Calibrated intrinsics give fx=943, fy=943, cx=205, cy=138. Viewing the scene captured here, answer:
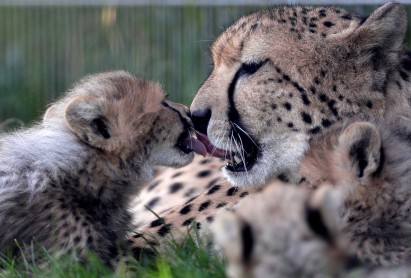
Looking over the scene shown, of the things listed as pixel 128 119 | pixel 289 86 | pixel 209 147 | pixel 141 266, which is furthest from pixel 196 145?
pixel 141 266

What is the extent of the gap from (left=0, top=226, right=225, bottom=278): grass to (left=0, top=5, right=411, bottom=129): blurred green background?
3.01 m

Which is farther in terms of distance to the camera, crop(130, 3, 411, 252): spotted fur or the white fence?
the white fence

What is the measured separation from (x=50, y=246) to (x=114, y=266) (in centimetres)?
20

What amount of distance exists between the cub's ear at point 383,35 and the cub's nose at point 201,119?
53 centimetres

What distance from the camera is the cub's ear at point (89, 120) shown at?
2.96 metres

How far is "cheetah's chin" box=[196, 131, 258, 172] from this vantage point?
10.1 feet

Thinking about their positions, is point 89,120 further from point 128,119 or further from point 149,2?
point 149,2

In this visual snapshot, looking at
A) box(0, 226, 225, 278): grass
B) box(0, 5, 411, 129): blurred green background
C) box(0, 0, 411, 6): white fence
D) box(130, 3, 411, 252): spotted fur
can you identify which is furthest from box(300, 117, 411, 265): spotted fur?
box(0, 5, 411, 129): blurred green background

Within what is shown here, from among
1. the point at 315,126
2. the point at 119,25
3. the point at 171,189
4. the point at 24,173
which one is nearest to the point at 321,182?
the point at 315,126

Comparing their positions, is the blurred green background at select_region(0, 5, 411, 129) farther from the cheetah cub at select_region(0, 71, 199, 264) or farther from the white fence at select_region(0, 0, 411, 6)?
the cheetah cub at select_region(0, 71, 199, 264)

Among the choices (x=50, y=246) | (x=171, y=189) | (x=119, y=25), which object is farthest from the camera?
(x=119, y=25)

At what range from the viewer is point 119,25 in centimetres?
622

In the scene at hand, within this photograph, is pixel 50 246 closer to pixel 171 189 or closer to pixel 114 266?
pixel 114 266

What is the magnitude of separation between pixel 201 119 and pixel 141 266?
2.14 feet
